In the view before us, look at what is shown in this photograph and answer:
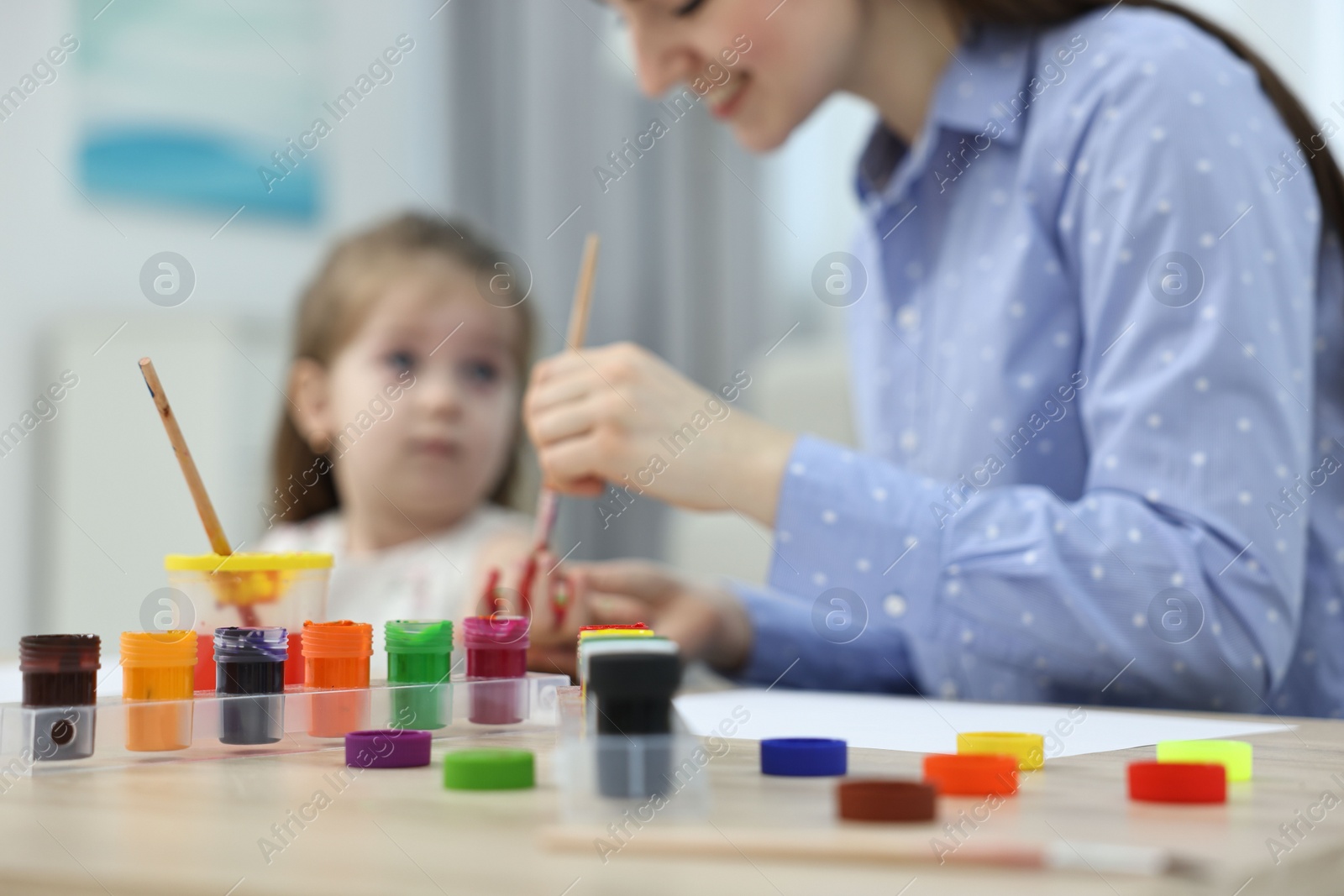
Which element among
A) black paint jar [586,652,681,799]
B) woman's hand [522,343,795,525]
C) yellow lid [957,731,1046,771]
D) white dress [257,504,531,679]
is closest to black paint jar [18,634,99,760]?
black paint jar [586,652,681,799]

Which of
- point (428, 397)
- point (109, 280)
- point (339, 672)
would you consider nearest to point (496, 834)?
point (339, 672)

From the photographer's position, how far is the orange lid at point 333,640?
1.91 ft

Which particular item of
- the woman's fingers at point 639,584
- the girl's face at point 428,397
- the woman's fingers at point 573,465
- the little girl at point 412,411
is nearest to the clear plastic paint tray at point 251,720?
the woman's fingers at point 573,465

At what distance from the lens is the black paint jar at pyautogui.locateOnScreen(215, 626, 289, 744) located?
0.55 m

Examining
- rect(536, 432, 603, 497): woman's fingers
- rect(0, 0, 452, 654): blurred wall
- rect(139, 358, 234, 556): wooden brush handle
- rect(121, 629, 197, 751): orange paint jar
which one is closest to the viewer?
rect(121, 629, 197, 751): orange paint jar

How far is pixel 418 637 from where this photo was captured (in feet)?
1.97

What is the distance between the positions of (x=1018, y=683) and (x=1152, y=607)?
15 centimetres

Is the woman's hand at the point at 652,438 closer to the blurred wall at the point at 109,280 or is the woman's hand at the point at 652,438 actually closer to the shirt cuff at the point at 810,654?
the shirt cuff at the point at 810,654

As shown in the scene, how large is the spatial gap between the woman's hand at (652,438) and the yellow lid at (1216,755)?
420 millimetres

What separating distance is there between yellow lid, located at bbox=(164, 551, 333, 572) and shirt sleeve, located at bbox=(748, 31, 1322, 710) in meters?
0.34

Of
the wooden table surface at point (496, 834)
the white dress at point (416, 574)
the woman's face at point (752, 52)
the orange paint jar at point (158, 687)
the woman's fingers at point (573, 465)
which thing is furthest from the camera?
the white dress at point (416, 574)

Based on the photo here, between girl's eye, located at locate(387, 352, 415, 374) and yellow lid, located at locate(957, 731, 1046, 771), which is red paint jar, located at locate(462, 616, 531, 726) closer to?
yellow lid, located at locate(957, 731, 1046, 771)

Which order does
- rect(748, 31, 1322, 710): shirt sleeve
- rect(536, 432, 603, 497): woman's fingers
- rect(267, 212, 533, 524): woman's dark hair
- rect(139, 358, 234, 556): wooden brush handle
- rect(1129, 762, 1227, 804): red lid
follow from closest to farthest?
rect(1129, 762, 1227, 804): red lid < rect(139, 358, 234, 556): wooden brush handle < rect(748, 31, 1322, 710): shirt sleeve < rect(536, 432, 603, 497): woman's fingers < rect(267, 212, 533, 524): woman's dark hair

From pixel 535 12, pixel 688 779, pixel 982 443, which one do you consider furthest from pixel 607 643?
pixel 535 12
